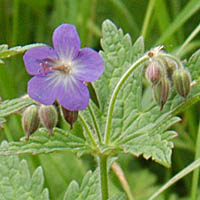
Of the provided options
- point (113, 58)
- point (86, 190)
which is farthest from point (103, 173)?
point (113, 58)

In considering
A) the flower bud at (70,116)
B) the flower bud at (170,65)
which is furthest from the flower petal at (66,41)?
the flower bud at (170,65)

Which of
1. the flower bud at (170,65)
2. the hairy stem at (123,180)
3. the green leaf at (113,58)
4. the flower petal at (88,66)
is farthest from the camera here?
the hairy stem at (123,180)

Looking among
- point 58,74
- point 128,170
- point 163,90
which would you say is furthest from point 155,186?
point 58,74

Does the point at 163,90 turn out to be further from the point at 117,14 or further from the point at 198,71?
the point at 117,14

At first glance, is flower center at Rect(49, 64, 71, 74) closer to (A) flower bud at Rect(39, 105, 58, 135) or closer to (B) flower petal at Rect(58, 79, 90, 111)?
(B) flower petal at Rect(58, 79, 90, 111)

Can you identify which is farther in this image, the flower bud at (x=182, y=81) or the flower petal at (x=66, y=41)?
the flower bud at (x=182, y=81)

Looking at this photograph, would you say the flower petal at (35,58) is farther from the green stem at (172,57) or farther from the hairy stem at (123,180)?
the hairy stem at (123,180)
